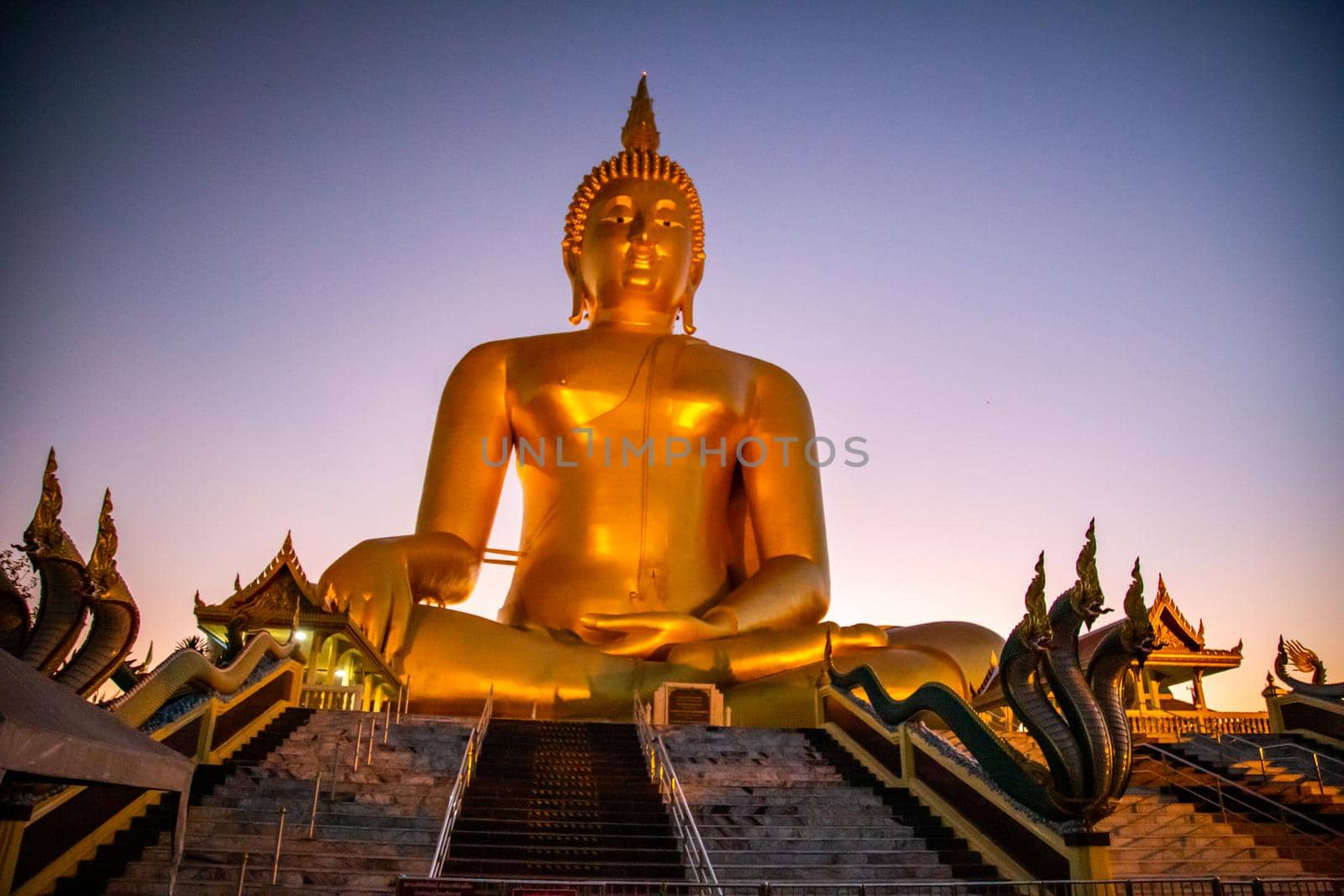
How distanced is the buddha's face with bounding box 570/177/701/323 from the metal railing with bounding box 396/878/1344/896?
10138 millimetres

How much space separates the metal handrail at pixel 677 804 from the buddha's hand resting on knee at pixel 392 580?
3371 millimetres

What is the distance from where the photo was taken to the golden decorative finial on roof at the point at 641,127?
1731 centimetres

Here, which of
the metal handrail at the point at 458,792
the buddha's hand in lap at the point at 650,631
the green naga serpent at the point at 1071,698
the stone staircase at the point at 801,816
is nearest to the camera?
the metal handrail at the point at 458,792

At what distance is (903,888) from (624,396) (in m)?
8.89

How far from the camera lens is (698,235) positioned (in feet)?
54.2

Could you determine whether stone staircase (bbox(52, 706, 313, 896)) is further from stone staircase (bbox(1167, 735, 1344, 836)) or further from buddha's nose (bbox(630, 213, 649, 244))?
buddha's nose (bbox(630, 213, 649, 244))

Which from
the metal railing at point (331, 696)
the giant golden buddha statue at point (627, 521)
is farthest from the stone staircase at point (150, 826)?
the giant golden buddha statue at point (627, 521)

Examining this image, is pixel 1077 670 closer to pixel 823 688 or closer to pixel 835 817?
pixel 835 817

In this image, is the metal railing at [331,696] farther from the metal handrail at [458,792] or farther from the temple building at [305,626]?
the metal handrail at [458,792]

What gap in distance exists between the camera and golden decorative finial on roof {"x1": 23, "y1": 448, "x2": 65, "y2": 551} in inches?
207

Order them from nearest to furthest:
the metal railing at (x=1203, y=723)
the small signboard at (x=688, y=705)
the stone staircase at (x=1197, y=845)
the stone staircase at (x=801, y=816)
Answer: the stone staircase at (x=801, y=816) → the stone staircase at (x=1197, y=845) → the small signboard at (x=688, y=705) → the metal railing at (x=1203, y=723)

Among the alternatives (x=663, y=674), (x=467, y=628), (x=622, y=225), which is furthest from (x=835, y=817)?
(x=622, y=225)

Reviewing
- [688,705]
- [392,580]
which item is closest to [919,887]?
[688,705]

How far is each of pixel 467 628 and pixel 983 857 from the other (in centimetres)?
640
